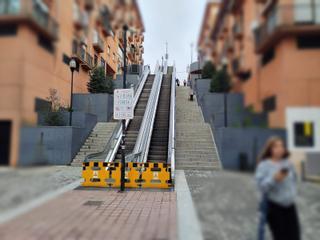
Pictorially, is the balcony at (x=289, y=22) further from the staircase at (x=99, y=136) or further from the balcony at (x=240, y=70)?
the staircase at (x=99, y=136)

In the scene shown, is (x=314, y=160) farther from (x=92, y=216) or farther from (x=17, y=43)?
(x=92, y=216)

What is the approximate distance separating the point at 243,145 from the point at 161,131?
15.2 metres

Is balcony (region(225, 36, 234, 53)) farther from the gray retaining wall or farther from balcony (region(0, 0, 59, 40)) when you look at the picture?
balcony (region(0, 0, 59, 40))

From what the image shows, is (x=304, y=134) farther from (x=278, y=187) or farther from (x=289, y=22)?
(x=289, y=22)

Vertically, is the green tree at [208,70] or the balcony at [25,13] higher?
the balcony at [25,13]

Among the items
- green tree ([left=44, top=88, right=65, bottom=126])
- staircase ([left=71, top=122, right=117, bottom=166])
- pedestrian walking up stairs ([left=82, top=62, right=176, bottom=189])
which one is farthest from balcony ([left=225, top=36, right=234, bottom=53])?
staircase ([left=71, top=122, right=117, bottom=166])

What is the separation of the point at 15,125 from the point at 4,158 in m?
0.15

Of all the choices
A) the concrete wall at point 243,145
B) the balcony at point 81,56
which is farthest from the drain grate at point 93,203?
the concrete wall at point 243,145

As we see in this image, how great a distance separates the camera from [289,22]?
1221 millimetres

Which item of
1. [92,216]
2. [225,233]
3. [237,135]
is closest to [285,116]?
[237,135]

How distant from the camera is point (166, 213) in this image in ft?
20.5

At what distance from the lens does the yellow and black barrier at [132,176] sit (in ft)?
31.6

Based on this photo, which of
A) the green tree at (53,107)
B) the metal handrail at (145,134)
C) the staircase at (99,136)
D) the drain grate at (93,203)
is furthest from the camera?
the metal handrail at (145,134)

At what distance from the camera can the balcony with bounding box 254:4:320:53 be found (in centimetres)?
123
